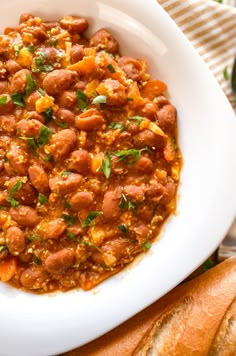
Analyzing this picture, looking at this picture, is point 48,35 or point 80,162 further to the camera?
point 48,35

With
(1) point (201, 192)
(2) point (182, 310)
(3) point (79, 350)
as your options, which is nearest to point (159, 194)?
(1) point (201, 192)

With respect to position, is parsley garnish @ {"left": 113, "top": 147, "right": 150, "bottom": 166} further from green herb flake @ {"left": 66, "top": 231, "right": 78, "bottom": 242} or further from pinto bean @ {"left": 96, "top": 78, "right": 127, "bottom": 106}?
green herb flake @ {"left": 66, "top": 231, "right": 78, "bottom": 242}

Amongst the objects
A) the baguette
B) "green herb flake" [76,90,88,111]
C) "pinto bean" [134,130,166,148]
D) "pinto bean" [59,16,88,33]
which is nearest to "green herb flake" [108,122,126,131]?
"pinto bean" [134,130,166,148]

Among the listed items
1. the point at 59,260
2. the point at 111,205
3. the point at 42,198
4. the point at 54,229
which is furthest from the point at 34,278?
the point at 111,205

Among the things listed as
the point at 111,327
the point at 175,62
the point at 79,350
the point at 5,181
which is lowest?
the point at 79,350

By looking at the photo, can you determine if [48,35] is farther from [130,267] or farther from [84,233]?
[130,267]

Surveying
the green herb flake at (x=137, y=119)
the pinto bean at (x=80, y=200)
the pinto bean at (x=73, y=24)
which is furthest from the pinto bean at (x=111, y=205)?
the pinto bean at (x=73, y=24)

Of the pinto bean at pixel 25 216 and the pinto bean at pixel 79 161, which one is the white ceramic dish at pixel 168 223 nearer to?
the pinto bean at pixel 25 216
